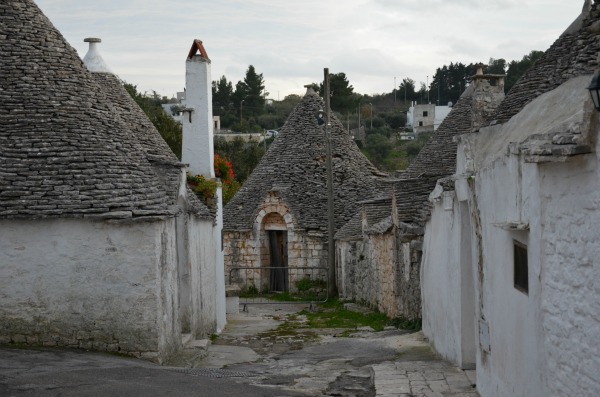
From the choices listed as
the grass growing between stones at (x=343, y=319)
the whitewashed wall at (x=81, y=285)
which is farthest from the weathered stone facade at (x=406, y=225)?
the whitewashed wall at (x=81, y=285)

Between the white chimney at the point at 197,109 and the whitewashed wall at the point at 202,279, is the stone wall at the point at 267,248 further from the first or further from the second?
the white chimney at the point at 197,109

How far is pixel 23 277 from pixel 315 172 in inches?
844

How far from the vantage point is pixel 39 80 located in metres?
13.7

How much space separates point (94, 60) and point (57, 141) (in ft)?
22.5

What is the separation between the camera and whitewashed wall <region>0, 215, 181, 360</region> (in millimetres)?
12383

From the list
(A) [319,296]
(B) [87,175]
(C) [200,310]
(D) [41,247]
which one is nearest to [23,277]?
(D) [41,247]

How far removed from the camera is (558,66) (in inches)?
440

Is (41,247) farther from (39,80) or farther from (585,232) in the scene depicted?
(585,232)

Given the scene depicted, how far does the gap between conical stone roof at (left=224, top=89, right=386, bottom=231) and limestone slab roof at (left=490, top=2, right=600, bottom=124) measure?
19.7 m

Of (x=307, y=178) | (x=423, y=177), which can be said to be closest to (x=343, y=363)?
(x=423, y=177)

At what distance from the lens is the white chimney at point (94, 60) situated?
19.3 m

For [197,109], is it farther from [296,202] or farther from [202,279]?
[296,202]

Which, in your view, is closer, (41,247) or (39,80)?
(41,247)

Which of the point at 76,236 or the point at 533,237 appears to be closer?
the point at 533,237
